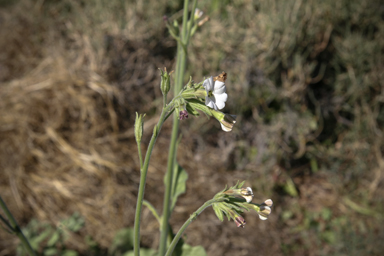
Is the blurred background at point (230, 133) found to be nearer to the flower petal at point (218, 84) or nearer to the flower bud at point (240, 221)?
the flower bud at point (240, 221)

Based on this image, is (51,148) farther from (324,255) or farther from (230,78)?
(324,255)

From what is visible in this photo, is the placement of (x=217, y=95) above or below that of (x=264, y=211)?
above

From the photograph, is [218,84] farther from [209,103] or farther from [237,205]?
[237,205]

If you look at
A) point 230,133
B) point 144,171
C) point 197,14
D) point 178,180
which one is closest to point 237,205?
point 144,171

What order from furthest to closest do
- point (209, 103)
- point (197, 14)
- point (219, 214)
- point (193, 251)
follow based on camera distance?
point (197, 14)
point (193, 251)
point (219, 214)
point (209, 103)

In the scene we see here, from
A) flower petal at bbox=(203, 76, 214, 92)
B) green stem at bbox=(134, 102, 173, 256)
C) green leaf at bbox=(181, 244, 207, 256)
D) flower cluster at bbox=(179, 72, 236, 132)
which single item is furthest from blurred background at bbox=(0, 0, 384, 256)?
flower petal at bbox=(203, 76, 214, 92)

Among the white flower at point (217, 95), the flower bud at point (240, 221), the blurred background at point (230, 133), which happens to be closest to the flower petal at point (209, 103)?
the white flower at point (217, 95)

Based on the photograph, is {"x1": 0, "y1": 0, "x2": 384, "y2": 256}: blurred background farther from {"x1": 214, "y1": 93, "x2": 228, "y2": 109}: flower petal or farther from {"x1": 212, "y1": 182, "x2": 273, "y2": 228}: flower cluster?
{"x1": 214, "y1": 93, "x2": 228, "y2": 109}: flower petal

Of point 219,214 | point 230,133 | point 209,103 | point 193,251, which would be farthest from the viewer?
point 230,133
